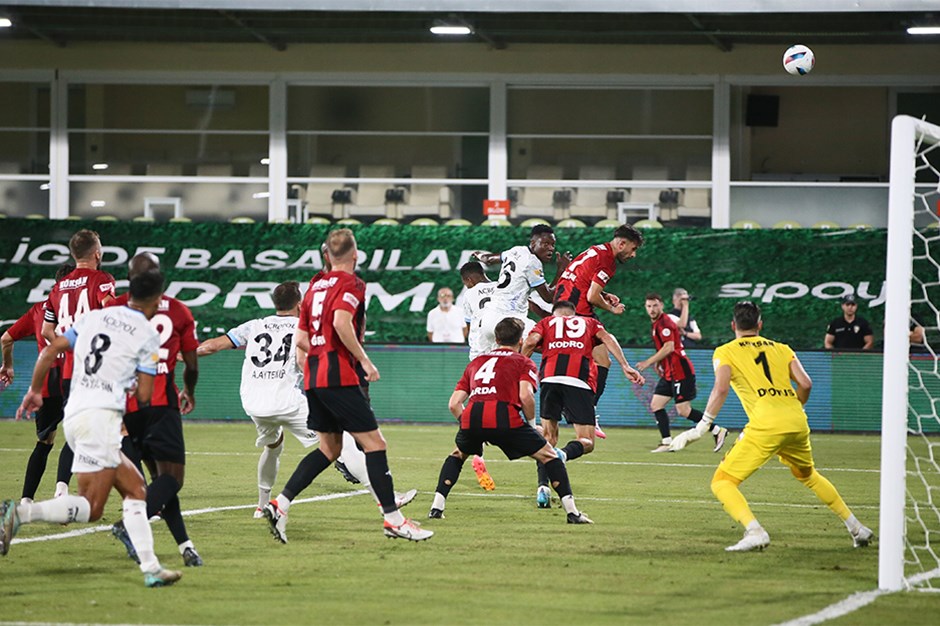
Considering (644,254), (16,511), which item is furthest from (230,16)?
(16,511)

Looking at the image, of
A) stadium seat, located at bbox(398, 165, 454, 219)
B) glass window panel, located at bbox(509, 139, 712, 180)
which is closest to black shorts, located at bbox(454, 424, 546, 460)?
stadium seat, located at bbox(398, 165, 454, 219)

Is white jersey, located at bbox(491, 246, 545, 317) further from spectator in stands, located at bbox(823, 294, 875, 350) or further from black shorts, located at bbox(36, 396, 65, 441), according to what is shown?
spectator in stands, located at bbox(823, 294, 875, 350)

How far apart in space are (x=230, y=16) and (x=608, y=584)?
Result: 20.0 meters

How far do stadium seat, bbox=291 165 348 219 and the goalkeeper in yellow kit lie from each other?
18.9 metres

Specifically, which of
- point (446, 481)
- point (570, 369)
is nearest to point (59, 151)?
point (570, 369)

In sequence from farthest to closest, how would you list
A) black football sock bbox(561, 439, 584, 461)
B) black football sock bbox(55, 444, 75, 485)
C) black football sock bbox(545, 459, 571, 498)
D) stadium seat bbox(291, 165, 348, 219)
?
1. stadium seat bbox(291, 165, 348, 219)
2. black football sock bbox(561, 439, 584, 461)
3. black football sock bbox(545, 459, 571, 498)
4. black football sock bbox(55, 444, 75, 485)

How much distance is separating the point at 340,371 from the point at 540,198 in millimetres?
18830

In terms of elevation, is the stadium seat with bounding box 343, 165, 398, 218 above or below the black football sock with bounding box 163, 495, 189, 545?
above

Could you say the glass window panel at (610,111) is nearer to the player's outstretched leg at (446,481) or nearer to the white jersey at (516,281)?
the white jersey at (516,281)

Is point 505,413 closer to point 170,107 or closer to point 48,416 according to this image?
point 48,416

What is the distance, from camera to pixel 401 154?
27.8 metres

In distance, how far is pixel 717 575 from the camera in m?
8.00

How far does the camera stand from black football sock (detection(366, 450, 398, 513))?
891 centimetres

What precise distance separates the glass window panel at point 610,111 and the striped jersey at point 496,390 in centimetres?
1790
